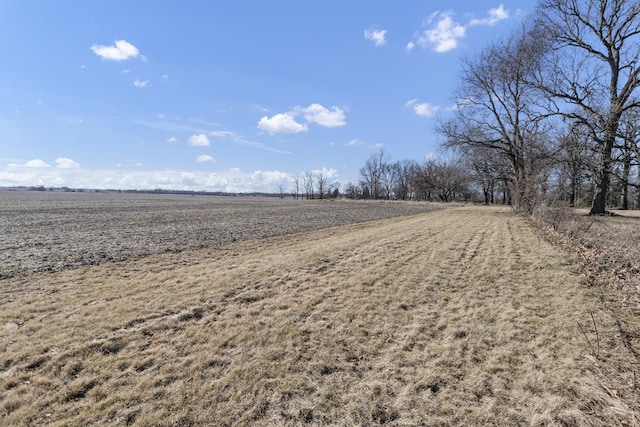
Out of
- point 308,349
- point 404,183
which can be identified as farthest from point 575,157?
point 404,183

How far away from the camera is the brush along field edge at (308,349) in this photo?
2947 millimetres

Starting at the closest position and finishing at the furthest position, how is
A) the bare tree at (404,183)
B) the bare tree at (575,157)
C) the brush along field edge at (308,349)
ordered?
1. the brush along field edge at (308,349)
2. the bare tree at (575,157)
3. the bare tree at (404,183)

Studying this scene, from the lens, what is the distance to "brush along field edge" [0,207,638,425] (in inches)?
116

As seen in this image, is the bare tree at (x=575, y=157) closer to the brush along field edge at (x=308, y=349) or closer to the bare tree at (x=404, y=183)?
the brush along field edge at (x=308, y=349)

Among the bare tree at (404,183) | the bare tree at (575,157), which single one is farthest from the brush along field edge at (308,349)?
the bare tree at (404,183)

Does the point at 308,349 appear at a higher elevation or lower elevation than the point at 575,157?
lower

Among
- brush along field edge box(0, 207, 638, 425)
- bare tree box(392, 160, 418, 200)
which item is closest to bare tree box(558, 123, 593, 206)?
brush along field edge box(0, 207, 638, 425)

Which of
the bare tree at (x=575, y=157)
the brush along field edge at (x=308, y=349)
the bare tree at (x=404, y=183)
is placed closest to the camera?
the brush along field edge at (x=308, y=349)

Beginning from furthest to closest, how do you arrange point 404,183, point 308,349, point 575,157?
point 404,183 < point 575,157 < point 308,349

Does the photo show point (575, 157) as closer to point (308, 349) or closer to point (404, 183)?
point (308, 349)

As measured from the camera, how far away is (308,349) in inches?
158

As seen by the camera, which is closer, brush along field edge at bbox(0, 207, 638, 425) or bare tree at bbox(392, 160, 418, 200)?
brush along field edge at bbox(0, 207, 638, 425)

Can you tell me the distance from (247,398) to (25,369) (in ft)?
8.62

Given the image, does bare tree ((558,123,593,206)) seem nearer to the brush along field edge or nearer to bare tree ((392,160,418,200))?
the brush along field edge
